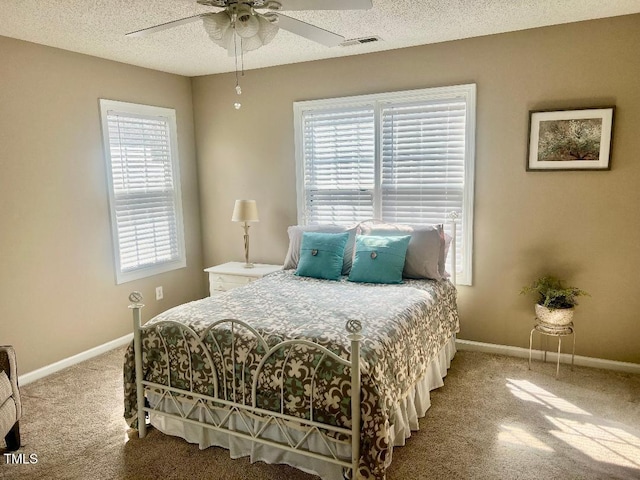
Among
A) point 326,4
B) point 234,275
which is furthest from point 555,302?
point 234,275

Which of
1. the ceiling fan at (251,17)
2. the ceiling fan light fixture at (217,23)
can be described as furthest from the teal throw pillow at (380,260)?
the ceiling fan light fixture at (217,23)

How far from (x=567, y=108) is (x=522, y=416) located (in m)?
2.16

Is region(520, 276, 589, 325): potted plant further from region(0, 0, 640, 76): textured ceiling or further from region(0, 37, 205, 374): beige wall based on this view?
region(0, 37, 205, 374): beige wall

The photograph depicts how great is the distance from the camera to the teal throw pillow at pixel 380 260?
→ 3365 mm

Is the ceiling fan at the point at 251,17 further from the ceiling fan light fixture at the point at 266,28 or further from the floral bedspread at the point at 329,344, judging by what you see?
the floral bedspread at the point at 329,344

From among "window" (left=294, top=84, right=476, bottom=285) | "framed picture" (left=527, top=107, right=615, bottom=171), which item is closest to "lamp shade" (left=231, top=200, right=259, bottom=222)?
"window" (left=294, top=84, right=476, bottom=285)

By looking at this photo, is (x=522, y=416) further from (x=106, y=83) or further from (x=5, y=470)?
→ (x=106, y=83)

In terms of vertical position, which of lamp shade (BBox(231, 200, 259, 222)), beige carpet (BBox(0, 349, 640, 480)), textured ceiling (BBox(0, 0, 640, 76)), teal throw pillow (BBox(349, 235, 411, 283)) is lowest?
beige carpet (BBox(0, 349, 640, 480))

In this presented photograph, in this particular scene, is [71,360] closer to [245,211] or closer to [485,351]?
[245,211]

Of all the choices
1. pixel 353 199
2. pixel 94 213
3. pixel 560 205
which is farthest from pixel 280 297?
pixel 560 205

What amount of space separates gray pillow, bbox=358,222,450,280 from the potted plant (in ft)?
2.33

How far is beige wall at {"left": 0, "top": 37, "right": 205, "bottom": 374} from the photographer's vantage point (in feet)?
10.7

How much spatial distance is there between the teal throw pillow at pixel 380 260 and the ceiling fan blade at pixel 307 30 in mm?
1506

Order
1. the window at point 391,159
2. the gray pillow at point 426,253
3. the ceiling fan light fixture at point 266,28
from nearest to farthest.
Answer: the ceiling fan light fixture at point 266,28 → the gray pillow at point 426,253 → the window at point 391,159
